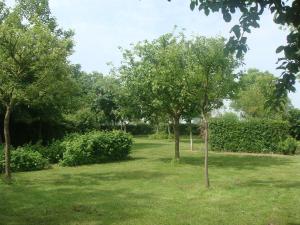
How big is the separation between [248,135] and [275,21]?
2321cm

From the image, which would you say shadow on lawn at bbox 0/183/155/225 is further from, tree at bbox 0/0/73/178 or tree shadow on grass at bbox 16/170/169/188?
tree at bbox 0/0/73/178

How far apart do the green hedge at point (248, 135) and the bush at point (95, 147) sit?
7.51 metres

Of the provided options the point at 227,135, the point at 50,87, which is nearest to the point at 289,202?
the point at 50,87

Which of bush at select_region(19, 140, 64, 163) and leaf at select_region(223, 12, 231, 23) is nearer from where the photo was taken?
leaf at select_region(223, 12, 231, 23)

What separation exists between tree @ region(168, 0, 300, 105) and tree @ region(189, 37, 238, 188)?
820cm

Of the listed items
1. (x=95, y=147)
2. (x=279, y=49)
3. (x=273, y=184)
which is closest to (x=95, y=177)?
(x=95, y=147)

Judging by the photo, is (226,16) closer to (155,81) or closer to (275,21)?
(275,21)

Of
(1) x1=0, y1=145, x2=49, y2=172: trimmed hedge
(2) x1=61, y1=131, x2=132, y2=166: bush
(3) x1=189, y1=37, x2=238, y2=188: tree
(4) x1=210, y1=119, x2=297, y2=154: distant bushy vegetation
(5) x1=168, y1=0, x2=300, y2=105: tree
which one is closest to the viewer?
(5) x1=168, y1=0, x2=300, y2=105: tree

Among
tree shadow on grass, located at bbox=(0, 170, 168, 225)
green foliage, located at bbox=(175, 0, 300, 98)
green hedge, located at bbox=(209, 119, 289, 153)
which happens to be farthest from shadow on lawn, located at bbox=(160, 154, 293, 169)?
green foliage, located at bbox=(175, 0, 300, 98)

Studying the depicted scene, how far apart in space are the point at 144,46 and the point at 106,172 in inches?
271

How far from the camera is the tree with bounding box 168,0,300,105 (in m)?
4.69

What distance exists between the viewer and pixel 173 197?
12195 mm

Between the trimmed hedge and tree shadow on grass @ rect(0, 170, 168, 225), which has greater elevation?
the trimmed hedge

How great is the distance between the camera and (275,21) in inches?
191
